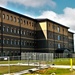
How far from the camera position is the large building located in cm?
7125

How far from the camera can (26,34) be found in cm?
8494

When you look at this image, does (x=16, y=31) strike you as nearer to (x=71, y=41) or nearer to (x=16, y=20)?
(x=16, y=20)

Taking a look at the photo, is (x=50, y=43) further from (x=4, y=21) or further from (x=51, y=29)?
(x=4, y=21)

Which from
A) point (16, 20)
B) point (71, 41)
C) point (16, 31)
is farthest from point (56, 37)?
point (71, 41)

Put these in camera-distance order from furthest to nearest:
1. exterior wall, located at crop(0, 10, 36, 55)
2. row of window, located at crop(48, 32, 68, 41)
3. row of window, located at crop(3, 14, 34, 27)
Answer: row of window, located at crop(48, 32, 68, 41) < row of window, located at crop(3, 14, 34, 27) < exterior wall, located at crop(0, 10, 36, 55)

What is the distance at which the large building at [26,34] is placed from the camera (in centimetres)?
7125

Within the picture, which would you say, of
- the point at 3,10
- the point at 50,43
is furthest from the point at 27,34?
the point at 3,10

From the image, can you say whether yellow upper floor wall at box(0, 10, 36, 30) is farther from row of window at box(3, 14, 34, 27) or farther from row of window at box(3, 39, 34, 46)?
row of window at box(3, 39, 34, 46)

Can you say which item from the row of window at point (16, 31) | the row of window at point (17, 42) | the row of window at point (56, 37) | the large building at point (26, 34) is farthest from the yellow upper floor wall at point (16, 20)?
the row of window at point (56, 37)

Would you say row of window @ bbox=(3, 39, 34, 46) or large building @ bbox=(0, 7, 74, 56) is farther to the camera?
row of window @ bbox=(3, 39, 34, 46)

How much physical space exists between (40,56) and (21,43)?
19832 mm

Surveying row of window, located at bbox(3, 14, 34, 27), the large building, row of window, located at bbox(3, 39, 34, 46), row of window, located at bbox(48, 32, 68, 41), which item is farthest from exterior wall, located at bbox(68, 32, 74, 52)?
row of window, located at bbox(3, 14, 34, 27)

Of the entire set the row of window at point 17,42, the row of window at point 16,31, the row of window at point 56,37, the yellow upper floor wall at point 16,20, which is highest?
the yellow upper floor wall at point 16,20

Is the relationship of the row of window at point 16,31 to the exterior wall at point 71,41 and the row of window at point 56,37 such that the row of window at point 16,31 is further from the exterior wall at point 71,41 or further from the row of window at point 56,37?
the exterior wall at point 71,41
